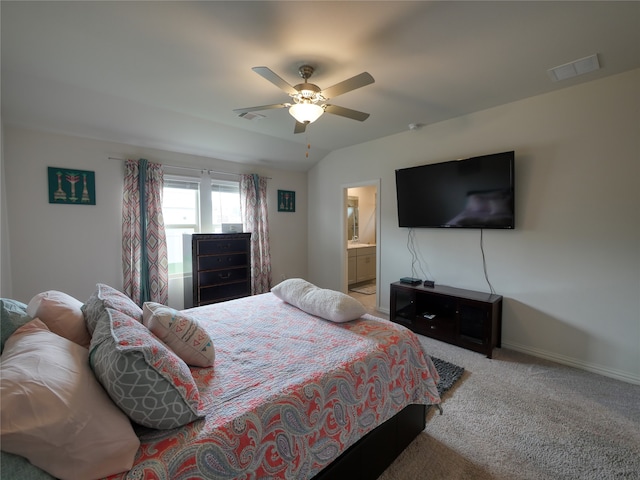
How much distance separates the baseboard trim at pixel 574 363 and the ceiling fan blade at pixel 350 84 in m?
3.02

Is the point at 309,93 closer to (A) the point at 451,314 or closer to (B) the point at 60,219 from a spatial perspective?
(A) the point at 451,314

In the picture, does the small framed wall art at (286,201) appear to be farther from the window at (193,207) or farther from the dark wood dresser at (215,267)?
the dark wood dresser at (215,267)

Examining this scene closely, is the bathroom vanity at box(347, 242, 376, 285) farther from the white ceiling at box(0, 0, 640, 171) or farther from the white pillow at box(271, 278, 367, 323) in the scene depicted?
the white pillow at box(271, 278, 367, 323)

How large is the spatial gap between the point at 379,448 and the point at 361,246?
4.44m

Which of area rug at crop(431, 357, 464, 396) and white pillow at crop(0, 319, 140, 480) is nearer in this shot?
white pillow at crop(0, 319, 140, 480)

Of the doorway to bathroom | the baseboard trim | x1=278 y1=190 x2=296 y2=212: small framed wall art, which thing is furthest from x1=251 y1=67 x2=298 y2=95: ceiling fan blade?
the baseboard trim

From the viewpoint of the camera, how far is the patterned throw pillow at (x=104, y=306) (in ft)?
4.38

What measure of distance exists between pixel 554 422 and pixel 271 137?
413 cm

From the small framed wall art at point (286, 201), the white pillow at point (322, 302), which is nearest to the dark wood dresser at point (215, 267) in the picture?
the small framed wall art at point (286, 201)

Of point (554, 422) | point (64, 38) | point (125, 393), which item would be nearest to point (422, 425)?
point (554, 422)

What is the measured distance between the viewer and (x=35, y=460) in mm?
708

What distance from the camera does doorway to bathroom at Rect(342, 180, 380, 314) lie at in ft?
15.6

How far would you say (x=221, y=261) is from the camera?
3.95 meters

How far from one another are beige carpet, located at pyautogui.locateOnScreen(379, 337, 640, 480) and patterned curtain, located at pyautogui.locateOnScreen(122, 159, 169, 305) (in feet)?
10.8
